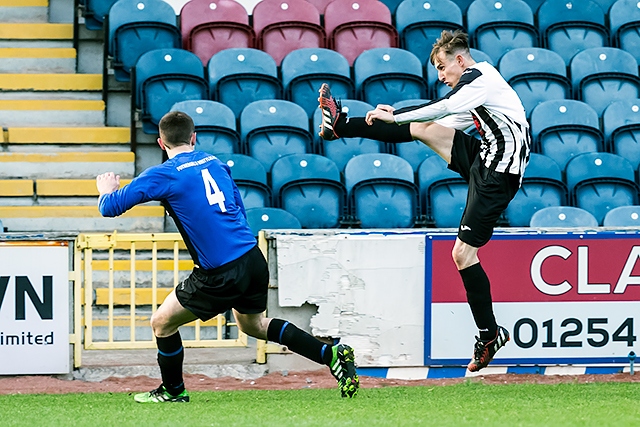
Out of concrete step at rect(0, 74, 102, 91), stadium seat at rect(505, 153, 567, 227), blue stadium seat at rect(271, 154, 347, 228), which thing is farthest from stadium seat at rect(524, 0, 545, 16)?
concrete step at rect(0, 74, 102, 91)

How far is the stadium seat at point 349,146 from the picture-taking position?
357 inches

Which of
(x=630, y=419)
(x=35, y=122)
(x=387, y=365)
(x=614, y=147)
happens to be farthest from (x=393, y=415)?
(x=35, y=122)

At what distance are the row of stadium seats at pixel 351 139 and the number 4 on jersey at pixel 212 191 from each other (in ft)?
12.2

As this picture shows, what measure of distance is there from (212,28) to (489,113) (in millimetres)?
5528

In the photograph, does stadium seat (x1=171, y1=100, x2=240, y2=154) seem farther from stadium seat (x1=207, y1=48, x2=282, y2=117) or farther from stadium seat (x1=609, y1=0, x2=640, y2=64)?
stadium seat (x1=609, y1=0, x2=640, y2=64)

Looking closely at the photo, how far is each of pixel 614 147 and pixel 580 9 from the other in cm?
209

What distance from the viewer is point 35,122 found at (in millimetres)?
9891

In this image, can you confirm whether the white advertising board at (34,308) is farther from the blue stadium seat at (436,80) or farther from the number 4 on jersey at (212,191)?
the blue stadium seat at (436,80)

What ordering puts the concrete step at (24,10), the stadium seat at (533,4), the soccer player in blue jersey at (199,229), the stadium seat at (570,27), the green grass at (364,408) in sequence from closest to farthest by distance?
the green grass at (364,408) → the soccer player in blue jersey at (199,229) → the stadium seat at (570,27) → the concrete step at (24,10) → the stadium seat at (533,4)

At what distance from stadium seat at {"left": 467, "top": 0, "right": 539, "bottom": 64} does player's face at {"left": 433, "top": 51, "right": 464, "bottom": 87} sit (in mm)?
4963

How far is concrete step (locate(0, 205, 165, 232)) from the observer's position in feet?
28.9

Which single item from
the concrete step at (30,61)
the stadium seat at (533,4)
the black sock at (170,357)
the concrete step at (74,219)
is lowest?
the black sock at (170,357)

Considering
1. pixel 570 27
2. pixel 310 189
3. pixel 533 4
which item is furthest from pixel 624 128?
pixel 310 189

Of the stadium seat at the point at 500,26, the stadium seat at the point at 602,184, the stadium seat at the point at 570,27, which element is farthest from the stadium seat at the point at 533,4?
the stadium seat at the point at 602,184
